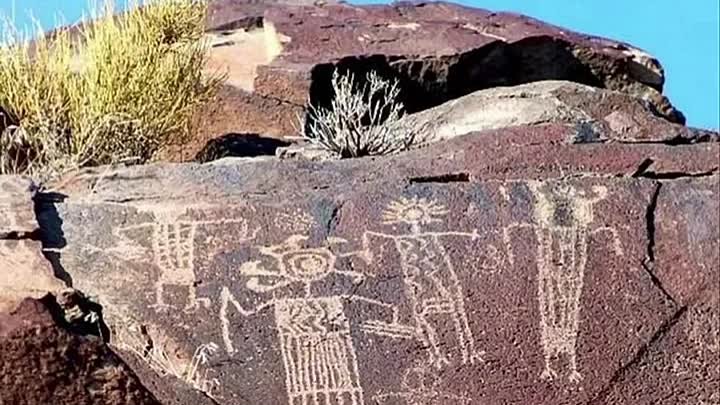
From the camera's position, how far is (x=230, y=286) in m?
6.05

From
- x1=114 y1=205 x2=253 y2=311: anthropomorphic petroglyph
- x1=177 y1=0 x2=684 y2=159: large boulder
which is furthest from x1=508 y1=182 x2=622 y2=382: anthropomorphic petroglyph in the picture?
x1=177 y1=0 x2=684 y2=159: large boulder

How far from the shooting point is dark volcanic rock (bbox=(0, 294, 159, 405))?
4965mm

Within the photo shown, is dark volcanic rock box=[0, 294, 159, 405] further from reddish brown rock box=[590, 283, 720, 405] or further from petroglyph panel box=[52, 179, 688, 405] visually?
reddish brown rock box=[590, 283, 720, 405]

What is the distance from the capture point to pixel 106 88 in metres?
9.52

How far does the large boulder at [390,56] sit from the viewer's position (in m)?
10.3

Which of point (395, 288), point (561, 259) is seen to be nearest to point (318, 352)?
point (395, 288)

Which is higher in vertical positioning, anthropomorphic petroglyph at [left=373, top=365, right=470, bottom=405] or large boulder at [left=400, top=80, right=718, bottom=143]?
large boulder at [left=400, top=80, right=718, bottom=143]

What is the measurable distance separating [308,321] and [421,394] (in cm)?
45

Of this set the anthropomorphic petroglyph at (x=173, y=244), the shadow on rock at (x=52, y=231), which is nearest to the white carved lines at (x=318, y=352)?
the anthropomorphic petroglyph at (x=173, y=244)

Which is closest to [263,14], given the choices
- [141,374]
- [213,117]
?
[213,117]

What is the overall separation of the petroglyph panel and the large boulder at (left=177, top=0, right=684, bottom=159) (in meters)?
3.68

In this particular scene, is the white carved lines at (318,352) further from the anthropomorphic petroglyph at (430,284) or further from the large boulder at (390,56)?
the large boulder at (390,56)

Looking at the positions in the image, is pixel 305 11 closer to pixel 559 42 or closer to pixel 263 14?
pixel 263 14

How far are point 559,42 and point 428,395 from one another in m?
5.94
